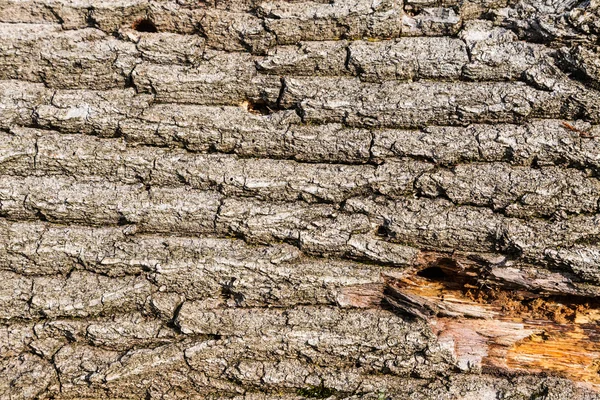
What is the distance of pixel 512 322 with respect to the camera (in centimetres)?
309

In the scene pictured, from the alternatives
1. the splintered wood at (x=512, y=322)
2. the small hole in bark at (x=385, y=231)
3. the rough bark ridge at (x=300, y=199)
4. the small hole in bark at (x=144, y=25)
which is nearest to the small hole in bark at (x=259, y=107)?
the rough bark ridge at (x=300, y=199)

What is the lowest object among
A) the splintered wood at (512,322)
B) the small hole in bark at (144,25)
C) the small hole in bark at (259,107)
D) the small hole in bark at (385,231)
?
the splintered wood at (512,322)

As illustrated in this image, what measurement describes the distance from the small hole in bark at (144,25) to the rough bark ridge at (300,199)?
41mm

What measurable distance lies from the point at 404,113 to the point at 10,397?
9.41ft

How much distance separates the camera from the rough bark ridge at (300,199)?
3039mm

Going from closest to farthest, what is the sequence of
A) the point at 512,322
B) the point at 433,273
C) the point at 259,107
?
the point at 512,322, the point at 433,273, the point at 259,107

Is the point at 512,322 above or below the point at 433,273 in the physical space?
below

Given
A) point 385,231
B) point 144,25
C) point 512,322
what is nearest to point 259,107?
point 144,25

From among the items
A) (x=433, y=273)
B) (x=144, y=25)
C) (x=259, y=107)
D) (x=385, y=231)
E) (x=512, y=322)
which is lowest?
(x=512, y=322)

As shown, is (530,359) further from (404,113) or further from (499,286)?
(404,113)

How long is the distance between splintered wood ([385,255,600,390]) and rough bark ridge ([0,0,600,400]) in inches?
0.5

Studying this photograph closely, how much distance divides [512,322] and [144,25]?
2.89m

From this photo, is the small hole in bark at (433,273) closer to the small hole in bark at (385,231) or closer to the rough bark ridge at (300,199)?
the rough bark ridge at (300,199)

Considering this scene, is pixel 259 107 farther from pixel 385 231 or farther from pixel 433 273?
pixel 433 273
